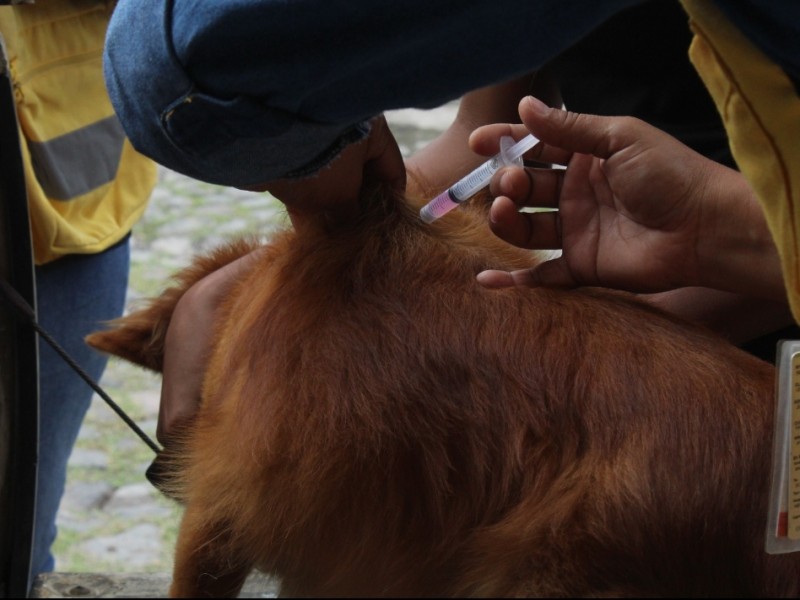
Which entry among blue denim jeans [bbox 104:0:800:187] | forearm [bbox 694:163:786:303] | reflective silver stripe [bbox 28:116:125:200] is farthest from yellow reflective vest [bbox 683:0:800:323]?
reflective silver stripe [bbox 28:116:125:200]

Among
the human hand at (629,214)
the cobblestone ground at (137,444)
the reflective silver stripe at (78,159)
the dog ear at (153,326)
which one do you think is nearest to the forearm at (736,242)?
the human hand at (629,214)

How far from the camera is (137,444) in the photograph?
2881 millimetres

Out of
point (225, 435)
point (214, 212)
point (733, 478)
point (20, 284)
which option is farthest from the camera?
point (214, 212)

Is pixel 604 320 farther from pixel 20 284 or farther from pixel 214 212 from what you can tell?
pixel 214 212

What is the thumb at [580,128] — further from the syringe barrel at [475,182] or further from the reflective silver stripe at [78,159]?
the reflective silver stripe at [78,159]

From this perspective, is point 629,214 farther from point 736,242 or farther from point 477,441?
point 477,441

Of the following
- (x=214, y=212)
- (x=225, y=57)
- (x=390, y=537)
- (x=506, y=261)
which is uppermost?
(x=225, y=57)

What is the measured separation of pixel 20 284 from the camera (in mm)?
1203

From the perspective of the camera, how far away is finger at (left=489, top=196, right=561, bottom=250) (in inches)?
39.4

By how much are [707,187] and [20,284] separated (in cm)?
79

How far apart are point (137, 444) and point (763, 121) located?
96.3 inches

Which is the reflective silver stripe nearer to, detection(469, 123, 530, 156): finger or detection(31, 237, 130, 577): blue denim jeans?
detection(31, 237, 130, 577): blue denim jeans

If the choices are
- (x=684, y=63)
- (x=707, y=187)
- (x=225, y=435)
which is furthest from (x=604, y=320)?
(x=684, y=63)

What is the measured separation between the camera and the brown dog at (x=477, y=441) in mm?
777
